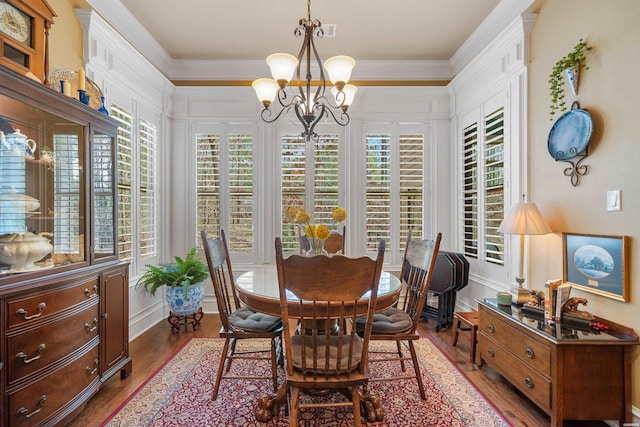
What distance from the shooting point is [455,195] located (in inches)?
154

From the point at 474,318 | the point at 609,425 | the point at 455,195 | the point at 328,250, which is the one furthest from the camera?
the point at 455,195

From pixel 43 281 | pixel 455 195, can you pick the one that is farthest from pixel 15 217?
pixel 455 195

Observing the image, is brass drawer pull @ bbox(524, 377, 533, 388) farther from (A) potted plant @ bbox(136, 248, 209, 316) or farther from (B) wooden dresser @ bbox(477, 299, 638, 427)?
(A) potted plant @ bbox(136, 248, 209, 316)

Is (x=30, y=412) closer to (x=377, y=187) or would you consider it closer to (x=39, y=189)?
(x=39, y=189)

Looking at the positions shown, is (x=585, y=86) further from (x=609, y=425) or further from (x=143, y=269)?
(x=143, y=269)

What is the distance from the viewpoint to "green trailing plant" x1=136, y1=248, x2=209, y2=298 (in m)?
3.26

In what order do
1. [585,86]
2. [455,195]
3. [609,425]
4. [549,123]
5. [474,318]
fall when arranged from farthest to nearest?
1. [455,195]
2. [474,318]
3. [549,123]
4. [585,86]
5. [609,425]

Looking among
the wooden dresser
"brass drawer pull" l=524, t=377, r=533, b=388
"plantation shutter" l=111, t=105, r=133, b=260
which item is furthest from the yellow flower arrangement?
"plantation shutter" l=111, t=105, r=133, b=260

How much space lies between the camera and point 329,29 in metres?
3.20

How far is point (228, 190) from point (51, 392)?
102 inches

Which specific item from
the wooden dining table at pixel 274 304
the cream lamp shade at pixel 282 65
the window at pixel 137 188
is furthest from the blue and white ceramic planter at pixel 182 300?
the cream lamp shade at pixel 282 65

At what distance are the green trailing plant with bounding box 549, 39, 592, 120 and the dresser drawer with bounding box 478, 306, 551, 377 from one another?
154 cm

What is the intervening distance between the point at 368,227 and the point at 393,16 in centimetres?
225

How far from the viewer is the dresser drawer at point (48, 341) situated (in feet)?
5.01
